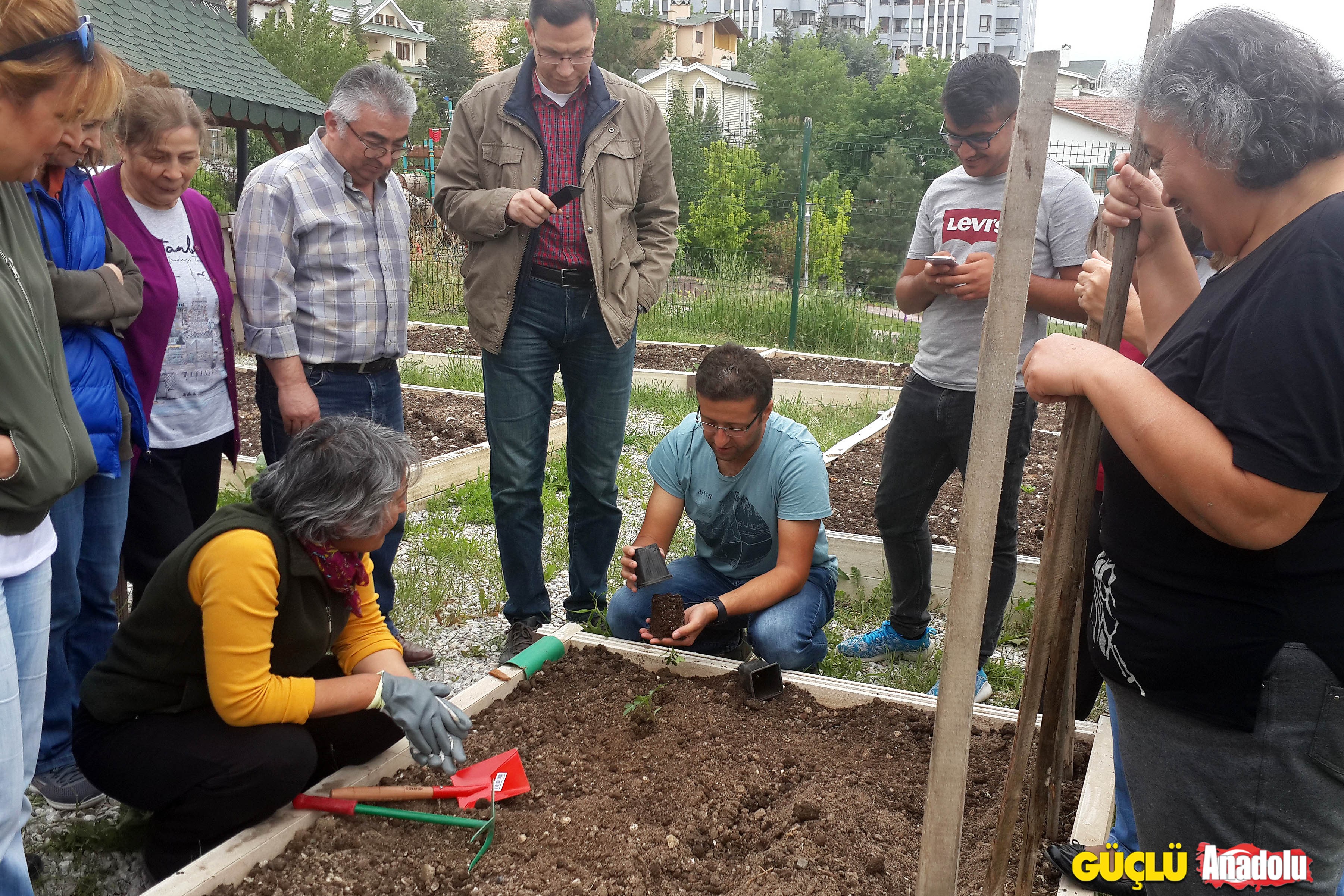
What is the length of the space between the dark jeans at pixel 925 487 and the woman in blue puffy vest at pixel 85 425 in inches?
88.1

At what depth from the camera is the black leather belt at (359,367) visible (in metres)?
3.19

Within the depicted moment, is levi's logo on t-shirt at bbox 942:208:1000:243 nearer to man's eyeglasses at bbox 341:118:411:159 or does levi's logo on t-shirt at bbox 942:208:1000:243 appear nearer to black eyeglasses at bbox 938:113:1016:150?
black eyeglasses at bbox 938:113:1016:150

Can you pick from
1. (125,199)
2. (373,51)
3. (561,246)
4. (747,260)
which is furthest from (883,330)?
(373,51)

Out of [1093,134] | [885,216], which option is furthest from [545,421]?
[1093,134]

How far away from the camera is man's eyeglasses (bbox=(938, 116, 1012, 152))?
2.85 meters

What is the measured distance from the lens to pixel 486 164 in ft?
11.0

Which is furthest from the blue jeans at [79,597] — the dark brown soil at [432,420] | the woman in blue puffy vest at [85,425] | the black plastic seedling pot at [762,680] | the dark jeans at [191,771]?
the dark brown soil at [432,420]

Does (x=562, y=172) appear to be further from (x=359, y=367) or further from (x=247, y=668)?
(x=247, y=668)

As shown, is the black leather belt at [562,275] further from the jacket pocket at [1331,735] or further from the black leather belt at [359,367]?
the jacket pocket at [1331,735]

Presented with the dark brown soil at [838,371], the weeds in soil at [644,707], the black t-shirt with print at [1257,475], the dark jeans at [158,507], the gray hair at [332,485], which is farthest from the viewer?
the dark brown soil at [838,371]

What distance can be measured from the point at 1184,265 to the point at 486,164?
2.30 metres

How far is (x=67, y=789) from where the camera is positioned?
2500 mm

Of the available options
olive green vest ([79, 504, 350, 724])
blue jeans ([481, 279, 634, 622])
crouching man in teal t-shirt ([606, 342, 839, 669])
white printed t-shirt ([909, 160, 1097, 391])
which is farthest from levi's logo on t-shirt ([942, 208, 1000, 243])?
olive green vest ([79, 504, 350, 724])

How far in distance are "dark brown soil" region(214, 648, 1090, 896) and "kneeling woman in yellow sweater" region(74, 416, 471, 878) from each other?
0.63 ft
